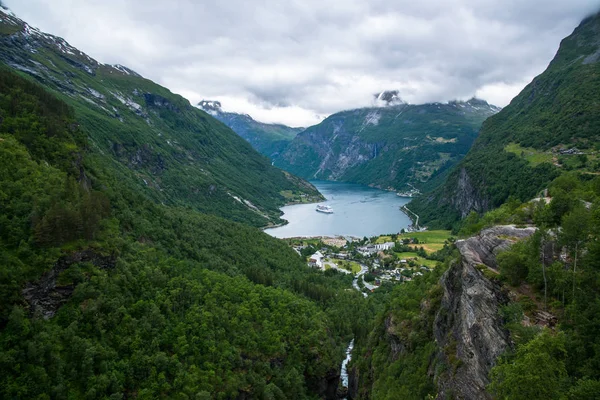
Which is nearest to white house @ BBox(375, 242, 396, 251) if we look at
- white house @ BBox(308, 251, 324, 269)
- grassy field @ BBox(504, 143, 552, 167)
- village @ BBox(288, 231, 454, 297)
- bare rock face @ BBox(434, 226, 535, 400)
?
village @ BBox(288, 231, 454, 297)

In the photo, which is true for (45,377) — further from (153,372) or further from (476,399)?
(476,399)

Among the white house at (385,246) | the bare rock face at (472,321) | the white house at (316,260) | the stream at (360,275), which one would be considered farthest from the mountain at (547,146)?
the bare rock face at (472,321)

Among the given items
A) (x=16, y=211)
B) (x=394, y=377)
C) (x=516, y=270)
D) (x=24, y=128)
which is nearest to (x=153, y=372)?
(x=16, y=211)

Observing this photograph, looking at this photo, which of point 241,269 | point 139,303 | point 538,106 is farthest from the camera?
point 538,106

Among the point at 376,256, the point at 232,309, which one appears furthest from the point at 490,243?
the point at 376,256

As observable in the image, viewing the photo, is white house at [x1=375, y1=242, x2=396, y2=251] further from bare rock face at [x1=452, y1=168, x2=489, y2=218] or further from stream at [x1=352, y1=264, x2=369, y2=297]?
bare rock face at [x1=452, y1=168, x2=489, y2=218]

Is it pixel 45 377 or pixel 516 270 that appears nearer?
pixel 516 270

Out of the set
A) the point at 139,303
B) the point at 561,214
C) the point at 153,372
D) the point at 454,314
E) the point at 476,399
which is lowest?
the point at 153,372
